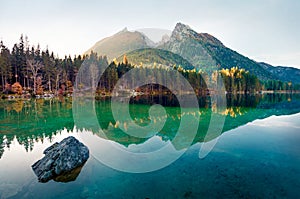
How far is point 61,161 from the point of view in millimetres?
9031

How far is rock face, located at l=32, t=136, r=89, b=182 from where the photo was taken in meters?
8.48

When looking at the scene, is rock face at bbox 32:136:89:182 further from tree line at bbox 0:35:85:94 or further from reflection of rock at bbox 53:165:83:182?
tree line at bbox 0:35:85:94

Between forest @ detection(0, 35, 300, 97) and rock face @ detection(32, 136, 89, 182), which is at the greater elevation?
forest @ detection(0, 35, 300, 97)

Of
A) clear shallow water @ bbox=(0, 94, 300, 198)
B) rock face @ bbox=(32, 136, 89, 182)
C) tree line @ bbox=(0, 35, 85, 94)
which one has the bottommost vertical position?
clear shallow water @ bbox=(0, 94, 300, 198)

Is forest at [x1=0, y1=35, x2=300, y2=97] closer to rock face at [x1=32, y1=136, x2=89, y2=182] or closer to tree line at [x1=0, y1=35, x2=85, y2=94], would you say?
tree line at [x1=0, y1=35, x2=85, y2=94]

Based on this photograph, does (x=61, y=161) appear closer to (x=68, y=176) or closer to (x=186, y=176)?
(x=68, y=176)

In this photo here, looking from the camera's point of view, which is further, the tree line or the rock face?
the tree line

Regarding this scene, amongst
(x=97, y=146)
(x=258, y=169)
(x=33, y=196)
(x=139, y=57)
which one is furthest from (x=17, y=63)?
(x=139, y=57)

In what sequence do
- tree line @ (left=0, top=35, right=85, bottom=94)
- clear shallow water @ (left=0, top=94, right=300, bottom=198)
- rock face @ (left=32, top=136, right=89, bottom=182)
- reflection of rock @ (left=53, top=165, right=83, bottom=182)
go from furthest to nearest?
tree line @ (left=0, top=35, right=85, bottom=94) < rock face @ (left=32, top=136, right=89, bottom=182) < reflection of rock @ (left=53, top=165, right=83, bottom=182) < clear shallow water @ (left=0, top=94, right=300, bottom=198)

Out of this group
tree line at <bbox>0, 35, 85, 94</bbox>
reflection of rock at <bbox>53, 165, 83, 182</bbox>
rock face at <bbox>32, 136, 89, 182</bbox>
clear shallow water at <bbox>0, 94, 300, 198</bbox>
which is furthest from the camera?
tree line at <bbox>0, 35, 85, 94</bbox>

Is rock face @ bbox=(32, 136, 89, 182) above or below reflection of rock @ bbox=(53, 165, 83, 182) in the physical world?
above

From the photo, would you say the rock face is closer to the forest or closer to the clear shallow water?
the clear shallow water

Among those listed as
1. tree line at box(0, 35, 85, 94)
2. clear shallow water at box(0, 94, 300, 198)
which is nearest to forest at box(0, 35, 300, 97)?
tree line at box(0, 35, 85, 94)

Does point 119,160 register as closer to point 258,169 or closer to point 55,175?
point 55,175
